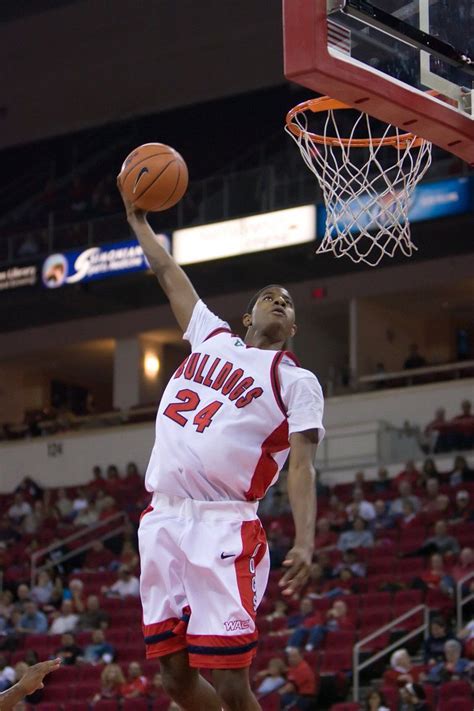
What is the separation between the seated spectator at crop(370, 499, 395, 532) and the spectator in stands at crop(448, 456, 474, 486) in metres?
1.01

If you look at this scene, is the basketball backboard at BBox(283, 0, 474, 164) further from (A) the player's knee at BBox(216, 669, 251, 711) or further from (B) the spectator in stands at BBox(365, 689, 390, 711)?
(B) the spectator in stands at BBox(365, 689, 390, 711)

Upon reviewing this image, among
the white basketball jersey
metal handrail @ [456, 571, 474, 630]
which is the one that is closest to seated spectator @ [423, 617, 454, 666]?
metal handrail @ [456, 571, 474, 630]

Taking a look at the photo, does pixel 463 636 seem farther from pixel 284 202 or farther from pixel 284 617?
pixel 284 202

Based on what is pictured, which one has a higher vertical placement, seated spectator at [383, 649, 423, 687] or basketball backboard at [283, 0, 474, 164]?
basketball backboard at [283, 0, 474, 164]

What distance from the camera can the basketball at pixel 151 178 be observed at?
5.23 m

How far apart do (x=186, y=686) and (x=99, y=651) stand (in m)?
9.62

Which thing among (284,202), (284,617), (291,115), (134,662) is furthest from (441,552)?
(291,115)

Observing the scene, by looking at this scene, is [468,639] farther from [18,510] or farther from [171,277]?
[18,510]

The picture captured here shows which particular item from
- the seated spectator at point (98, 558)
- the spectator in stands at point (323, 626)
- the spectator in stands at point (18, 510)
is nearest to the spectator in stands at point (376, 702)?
the spectator in stands at point (323, 626)

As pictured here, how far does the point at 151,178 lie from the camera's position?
5238 millimetres

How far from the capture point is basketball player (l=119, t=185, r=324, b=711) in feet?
15.0

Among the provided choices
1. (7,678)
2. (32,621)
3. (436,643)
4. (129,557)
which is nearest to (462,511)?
(436,643)

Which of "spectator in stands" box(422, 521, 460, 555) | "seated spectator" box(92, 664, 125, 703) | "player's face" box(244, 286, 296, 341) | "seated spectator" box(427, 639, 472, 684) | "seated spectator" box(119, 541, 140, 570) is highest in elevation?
"player's face" box(244, 286, 296, 341)

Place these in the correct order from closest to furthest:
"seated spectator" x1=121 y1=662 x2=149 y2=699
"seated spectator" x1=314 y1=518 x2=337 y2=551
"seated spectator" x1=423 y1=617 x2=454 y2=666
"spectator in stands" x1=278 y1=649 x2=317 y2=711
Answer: "spectator in stands" x1=278 y1=649 x2=317 y2=711, "seated spectator" x1=423 y1=617 x2=454 y2=666, "seated spectator" x1=121 y1=662 x2=149 y2=699, "seated spectator" x1=314 y1=518 x2=337 y2=551
